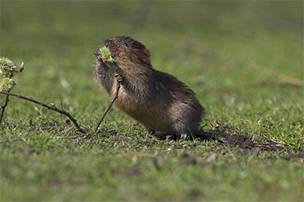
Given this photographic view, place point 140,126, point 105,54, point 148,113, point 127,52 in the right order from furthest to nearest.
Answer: point 140,126 → point 127,52 → point 148,113 → point 105,54

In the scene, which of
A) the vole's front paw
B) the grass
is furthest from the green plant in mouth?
the grass

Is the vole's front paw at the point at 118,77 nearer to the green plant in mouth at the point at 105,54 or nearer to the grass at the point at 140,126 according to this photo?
the green plant in mouth at the point at 105,54

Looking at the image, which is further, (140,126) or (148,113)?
(140,126)

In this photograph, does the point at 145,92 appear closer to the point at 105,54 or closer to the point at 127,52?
the point at 127,52

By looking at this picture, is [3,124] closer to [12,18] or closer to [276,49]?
[276,49]

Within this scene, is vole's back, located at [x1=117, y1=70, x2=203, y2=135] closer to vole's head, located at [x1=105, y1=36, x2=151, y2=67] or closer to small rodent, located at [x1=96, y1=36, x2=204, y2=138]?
small rodent, located at [x1=96, y1=36, x2=204, y2=138]

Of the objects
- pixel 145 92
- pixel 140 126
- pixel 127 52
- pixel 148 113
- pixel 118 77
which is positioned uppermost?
pixel 127 52

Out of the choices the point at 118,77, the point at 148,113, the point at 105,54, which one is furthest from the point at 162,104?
the point at 105,54

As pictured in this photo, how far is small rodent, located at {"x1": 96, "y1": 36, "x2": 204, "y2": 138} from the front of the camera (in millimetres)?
6969

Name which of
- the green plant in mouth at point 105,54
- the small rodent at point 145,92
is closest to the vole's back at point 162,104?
the small rodent at point 145,92

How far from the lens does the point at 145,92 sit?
6.98 metres

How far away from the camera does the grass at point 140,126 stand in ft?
16.4

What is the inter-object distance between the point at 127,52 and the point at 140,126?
99 centimetres

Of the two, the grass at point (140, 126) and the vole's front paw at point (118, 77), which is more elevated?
the vole's front paw at point (118, 77)
